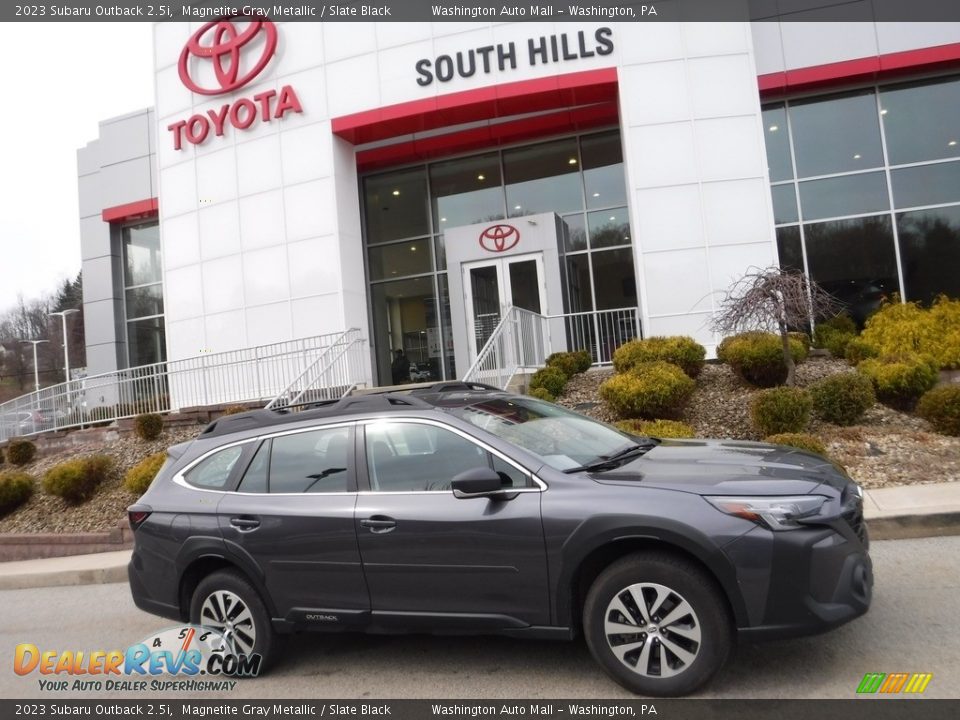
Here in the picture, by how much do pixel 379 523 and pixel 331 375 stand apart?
10420mm

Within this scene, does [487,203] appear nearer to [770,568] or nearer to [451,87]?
[451,87]

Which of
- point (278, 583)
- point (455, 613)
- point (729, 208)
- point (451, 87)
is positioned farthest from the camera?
point (451, 87)

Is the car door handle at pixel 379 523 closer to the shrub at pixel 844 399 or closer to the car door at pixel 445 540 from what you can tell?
the car door at pixel 445 540

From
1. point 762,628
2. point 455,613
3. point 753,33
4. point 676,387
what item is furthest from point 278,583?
point 753,33

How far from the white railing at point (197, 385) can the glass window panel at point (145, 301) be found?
18.1ft

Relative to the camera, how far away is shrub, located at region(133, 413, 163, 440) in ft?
42.1

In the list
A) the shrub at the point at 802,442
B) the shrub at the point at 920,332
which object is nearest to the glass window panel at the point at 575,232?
the shrub at the point at 920,332

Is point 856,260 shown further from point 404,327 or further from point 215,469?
point 215,469

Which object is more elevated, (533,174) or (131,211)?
(131,211)

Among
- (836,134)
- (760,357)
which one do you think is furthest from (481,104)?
(760,357)

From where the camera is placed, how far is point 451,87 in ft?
48.5

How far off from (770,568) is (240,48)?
17.1 meters

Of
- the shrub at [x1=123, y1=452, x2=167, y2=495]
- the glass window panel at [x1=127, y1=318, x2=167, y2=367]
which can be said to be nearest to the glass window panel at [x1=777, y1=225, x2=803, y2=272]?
the shrub at [x1=123, y1=452, x2=167, y2=495]

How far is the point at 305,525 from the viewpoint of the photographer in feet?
13.7
